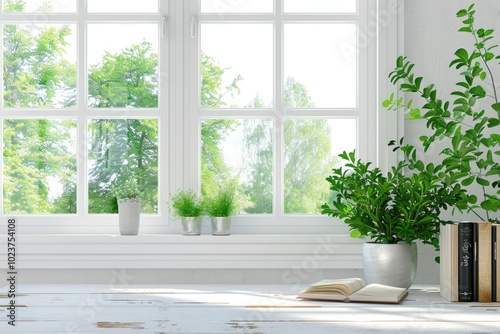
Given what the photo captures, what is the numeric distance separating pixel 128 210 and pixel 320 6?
138 cm

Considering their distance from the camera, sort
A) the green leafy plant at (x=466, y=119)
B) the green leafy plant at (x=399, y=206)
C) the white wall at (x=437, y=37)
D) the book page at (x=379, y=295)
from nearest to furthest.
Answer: the book page at (x=379, y=295)
the green leafy plant at (x=399, y=206)
the green leafy plant at (x=466, y=119)
the white wall at (x=437, y=37)

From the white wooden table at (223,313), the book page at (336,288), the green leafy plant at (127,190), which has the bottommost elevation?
the white wooden table at (223,313)

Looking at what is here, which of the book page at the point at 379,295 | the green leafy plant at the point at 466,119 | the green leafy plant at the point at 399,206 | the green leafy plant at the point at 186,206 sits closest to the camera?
the book page at the point at 379,295

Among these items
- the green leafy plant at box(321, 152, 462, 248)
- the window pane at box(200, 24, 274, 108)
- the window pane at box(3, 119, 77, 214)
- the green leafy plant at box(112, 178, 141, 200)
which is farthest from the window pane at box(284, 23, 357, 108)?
the window pane at box(3, 119, 77, 214)

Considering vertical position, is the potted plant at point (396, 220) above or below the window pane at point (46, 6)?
below

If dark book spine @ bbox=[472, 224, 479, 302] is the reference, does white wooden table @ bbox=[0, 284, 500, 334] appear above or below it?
below

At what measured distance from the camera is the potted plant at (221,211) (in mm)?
3176

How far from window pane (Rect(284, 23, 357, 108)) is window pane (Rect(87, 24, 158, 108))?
672 millimetres

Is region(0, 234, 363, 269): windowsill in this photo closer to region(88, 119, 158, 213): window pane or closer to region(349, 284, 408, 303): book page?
region(88, 119, 158, 213): window pane

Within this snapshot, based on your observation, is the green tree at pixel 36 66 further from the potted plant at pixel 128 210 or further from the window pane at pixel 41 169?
the potted plant at pixel 128 210

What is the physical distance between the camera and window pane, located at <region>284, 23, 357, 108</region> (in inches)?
133

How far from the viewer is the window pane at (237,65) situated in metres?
3.36

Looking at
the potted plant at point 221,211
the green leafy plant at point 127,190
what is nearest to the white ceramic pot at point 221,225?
the potted plant at point 221,211

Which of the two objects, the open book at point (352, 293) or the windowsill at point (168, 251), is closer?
the open book at point (352, 293)
